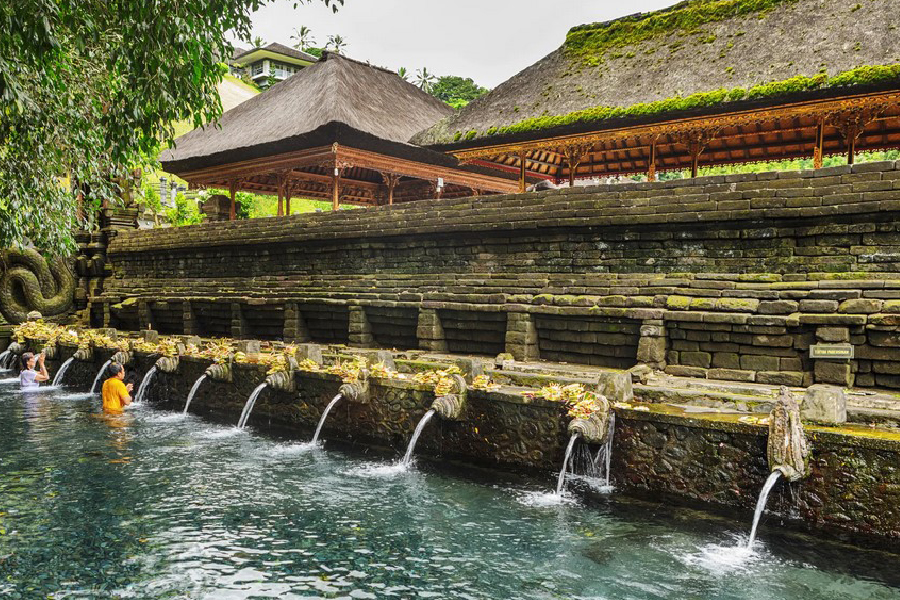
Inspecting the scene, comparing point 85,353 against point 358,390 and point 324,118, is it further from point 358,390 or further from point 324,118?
point 358,390

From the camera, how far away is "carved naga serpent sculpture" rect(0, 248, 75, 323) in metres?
19.0

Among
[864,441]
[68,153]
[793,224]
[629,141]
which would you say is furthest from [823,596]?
[629,141]

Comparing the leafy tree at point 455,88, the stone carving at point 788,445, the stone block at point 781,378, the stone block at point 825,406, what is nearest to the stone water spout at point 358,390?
the stone block at point 781,378

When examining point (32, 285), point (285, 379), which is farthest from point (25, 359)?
point (285, 379)

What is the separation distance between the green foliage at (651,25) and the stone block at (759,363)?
7.44 m

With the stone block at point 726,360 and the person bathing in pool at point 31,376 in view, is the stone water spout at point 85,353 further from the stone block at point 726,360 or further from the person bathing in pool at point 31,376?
the stone block at point 726,360

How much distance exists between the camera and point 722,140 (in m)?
16.1

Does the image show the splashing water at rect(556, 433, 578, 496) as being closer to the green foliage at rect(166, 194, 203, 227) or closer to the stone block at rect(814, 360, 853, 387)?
the stone block at rect(814, 360, 853, 387)

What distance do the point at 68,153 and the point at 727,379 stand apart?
9.69 meters

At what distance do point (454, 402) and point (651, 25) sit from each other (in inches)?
387

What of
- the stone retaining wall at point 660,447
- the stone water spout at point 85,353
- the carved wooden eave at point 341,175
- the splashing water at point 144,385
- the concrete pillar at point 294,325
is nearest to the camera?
the stone retaining wall at point 660,447

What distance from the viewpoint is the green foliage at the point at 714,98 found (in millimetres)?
9688

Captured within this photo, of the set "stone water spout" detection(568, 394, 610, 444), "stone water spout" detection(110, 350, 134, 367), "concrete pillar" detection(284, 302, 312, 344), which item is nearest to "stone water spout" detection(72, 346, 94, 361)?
"stone water spout" detection(110, 350, 134, 367)

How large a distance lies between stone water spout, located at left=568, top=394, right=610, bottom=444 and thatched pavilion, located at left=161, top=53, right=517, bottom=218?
34.1 feet
